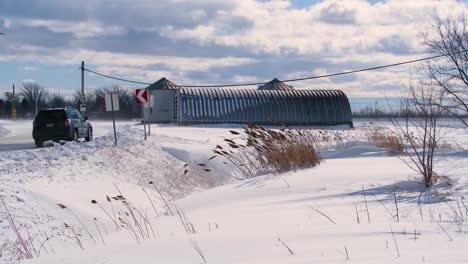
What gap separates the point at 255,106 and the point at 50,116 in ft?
70.4

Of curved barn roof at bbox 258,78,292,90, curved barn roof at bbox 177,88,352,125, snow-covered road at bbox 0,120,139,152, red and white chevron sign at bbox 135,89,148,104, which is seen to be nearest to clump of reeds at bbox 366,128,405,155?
red and white chevron sign at bbox 135,89,148,104

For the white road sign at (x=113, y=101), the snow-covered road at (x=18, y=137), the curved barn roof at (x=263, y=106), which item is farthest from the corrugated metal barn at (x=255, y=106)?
the white road sign at (x=113, y=101)


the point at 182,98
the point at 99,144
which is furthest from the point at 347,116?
the point at 99,144

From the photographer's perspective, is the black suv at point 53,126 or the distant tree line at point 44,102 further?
the distant tree line at point 44,102

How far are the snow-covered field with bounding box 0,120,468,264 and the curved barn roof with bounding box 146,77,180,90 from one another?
30027 millimetres

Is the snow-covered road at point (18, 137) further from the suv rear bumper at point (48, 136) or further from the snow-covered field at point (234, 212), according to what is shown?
the snow-covered field at point (234, 212)

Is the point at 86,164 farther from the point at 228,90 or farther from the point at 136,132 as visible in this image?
the point at 228,90

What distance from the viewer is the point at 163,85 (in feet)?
167

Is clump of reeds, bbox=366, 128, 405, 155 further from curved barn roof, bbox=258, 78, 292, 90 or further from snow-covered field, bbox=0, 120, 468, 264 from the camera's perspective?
curved barn roof, bbox=258, 78, 292, 90

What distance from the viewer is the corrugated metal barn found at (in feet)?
148

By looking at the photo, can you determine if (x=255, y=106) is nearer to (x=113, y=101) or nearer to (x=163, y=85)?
(x=163, y=85)

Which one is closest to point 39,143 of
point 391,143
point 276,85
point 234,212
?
point 391,143

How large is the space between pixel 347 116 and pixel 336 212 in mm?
40060

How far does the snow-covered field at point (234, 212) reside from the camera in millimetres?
5660
